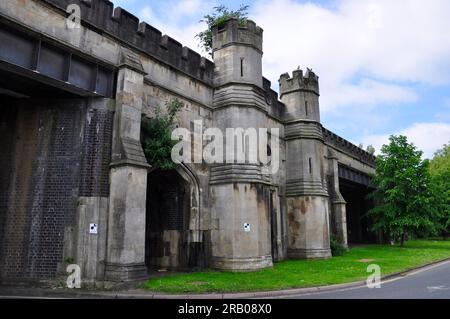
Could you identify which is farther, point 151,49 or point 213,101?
point 213,101

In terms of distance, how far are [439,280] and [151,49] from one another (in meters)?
13.4

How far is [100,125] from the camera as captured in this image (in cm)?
1252

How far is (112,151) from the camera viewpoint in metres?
12.4

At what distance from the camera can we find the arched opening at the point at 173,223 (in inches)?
618

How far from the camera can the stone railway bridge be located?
11.4 meters

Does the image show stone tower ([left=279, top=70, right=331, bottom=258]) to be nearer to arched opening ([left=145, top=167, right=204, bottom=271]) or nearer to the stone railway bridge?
the stone railway bridge

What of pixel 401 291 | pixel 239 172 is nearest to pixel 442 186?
pixel 239 172

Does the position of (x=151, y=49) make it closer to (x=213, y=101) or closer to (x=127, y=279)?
(x=213, y=101)

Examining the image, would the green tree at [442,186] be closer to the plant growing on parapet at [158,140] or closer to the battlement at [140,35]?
the battlement at [140,35]

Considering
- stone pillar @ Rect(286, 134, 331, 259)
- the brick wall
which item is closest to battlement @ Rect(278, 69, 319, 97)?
stone pillar @ Rect(286, 134, 331, 259)

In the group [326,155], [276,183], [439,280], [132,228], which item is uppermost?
[326,155]

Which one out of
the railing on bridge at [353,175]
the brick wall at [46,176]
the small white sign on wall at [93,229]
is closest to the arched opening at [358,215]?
the railing on bridge at [353,175]

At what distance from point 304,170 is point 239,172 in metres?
7.08

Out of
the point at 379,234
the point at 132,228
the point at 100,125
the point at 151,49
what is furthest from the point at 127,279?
the point at 379,234
